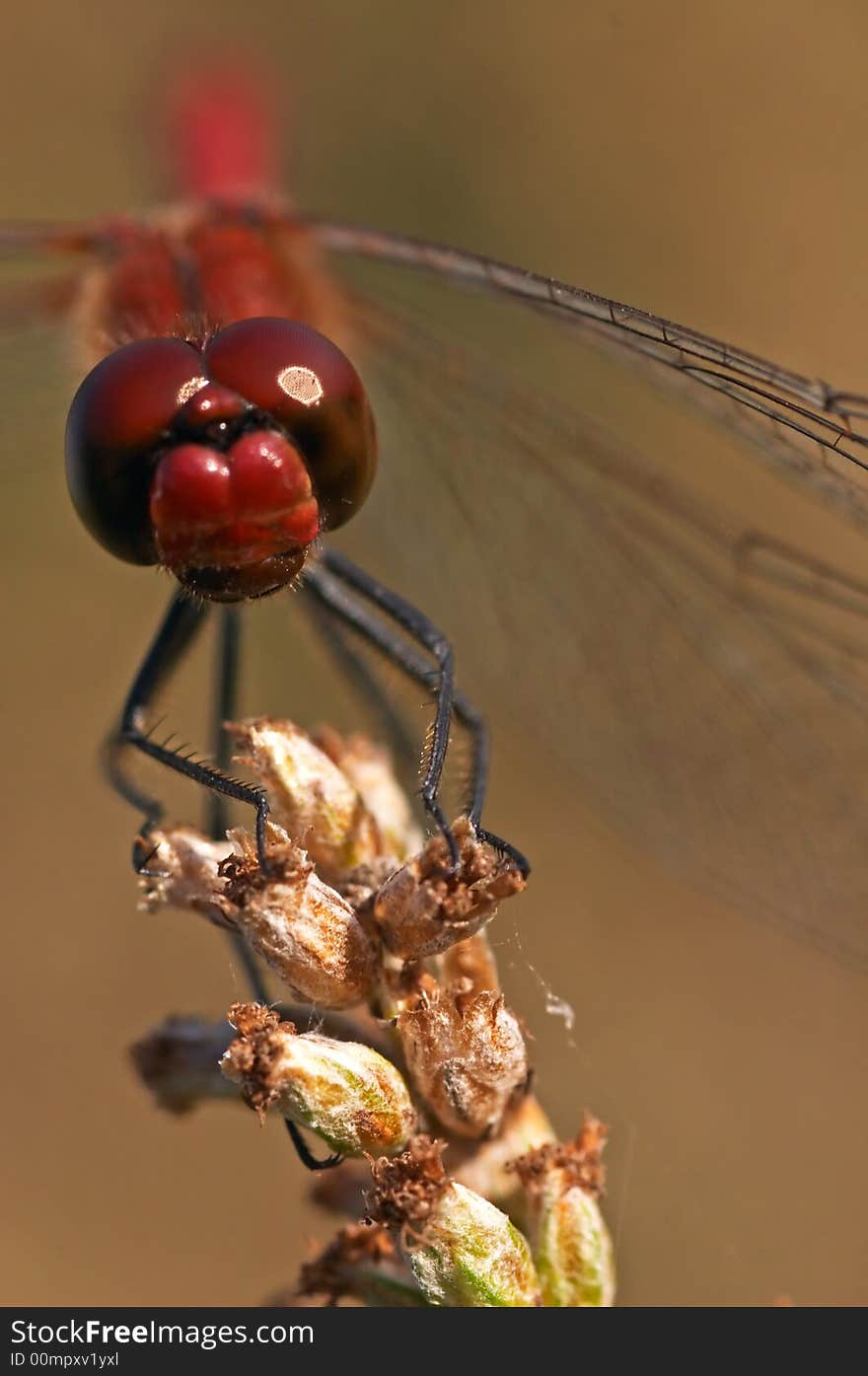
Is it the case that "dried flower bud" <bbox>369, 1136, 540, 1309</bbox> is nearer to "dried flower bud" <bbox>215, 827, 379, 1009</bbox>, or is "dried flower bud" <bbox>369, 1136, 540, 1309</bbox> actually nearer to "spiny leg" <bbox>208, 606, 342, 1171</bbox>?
"dried flower bud" <bbox>215, 827, 379, 1009</bbox>

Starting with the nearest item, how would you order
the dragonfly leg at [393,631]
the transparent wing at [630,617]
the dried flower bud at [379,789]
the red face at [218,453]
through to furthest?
the red face at [218,453]
the dried flower bud at [379,789]
the dragonfly leg at [393,631]
the transparent wing at [630,617]

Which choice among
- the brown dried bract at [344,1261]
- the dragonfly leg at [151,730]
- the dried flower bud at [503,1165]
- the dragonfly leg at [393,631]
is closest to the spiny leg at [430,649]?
the dragonfly leg at [393,631]

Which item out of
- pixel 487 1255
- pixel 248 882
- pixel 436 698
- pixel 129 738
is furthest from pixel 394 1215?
pixel 129 738

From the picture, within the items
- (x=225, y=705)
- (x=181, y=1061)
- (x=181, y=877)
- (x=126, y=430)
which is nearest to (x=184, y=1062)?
(x=181, y=1061)

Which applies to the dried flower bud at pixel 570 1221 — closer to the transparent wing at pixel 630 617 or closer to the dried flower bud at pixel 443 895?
the dried flower bud at pixel 443 895

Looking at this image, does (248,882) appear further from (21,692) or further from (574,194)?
(574,194)

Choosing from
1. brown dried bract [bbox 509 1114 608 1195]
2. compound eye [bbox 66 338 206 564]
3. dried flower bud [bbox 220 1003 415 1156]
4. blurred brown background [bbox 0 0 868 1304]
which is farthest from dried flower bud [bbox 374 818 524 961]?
blurred brown background [bbox 0 0 868 1304]
